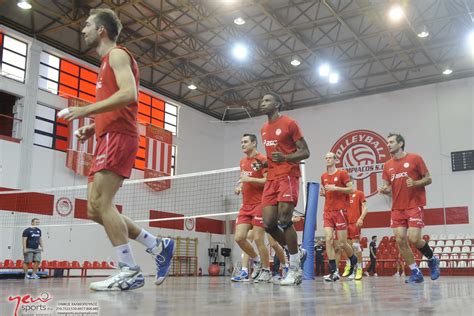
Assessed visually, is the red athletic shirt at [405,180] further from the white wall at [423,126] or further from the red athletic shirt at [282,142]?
the white wall at [423,126]

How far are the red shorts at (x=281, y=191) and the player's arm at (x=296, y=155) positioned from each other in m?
0.31

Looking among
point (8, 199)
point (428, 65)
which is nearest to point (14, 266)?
point (8, 199)

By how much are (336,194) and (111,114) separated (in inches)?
258

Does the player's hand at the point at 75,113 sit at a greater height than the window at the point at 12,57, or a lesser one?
lesser

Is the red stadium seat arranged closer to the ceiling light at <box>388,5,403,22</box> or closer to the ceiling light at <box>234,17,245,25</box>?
the ceiling light at <box>234,17,245,25</box>

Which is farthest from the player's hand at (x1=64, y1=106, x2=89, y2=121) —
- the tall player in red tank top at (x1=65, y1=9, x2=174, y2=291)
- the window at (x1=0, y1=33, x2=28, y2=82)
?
the window at (x1=0, y1=33, x2=28, y2=82)

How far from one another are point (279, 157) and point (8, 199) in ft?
48.9

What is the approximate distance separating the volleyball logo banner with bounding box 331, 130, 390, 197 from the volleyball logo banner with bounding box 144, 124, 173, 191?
8725 millimetres

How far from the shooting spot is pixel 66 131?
20.6 m

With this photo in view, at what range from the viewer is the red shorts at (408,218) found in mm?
7648

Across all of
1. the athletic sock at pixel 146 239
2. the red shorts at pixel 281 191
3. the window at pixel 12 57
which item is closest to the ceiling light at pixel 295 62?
the window at pixel 12 57

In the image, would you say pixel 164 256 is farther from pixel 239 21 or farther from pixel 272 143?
pixel 239 21

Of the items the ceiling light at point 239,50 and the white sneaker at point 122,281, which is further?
the ceiling light at point 239,50

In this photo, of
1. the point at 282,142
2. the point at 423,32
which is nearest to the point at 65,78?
the point at 423,32
